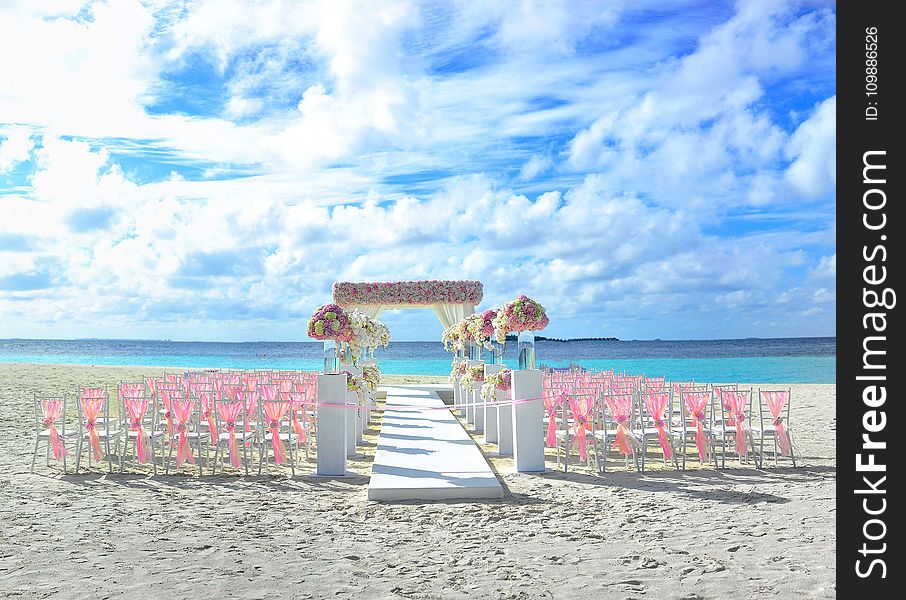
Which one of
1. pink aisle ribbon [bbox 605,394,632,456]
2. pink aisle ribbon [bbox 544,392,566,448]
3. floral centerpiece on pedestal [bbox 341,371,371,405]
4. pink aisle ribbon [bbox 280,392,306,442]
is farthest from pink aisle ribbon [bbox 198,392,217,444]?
pink aisle ribbon [bbox 605,394,632,456]

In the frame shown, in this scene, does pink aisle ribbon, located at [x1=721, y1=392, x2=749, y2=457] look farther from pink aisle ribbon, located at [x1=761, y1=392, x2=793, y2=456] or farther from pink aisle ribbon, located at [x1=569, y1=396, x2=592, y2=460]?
Result: pink aisle ribbon, located at [x1=569, y1=396, x2=592, y2=460]

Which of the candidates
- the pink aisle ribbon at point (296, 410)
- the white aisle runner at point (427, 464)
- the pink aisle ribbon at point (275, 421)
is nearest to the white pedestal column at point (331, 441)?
the white aisle runner at point (427, 464)

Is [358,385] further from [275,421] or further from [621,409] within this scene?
[621,409]

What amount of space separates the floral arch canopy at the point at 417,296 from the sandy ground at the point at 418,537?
10.0m

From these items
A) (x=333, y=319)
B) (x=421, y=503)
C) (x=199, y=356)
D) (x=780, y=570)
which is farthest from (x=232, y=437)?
(x=199, y=356)

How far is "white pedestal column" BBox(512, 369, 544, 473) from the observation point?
8.17 metres

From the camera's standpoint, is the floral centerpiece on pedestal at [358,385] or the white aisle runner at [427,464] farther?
the floral centerpiece on pedestal at [358,385]

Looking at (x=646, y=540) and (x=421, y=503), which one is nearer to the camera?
(x=646, y=540)

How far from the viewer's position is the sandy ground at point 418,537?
4.28 m

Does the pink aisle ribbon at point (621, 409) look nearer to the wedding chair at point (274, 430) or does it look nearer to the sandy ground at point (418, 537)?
the sandy ground at point (418, 537)

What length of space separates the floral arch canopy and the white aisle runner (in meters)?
5.84
